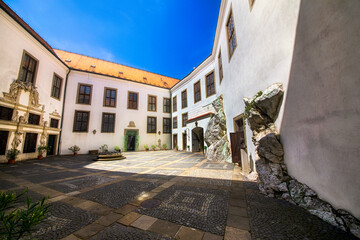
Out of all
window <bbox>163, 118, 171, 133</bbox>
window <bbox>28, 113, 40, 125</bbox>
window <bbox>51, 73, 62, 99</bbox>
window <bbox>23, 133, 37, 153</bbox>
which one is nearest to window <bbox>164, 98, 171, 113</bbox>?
window <bbox>163, 118, 171, 133</bbox>

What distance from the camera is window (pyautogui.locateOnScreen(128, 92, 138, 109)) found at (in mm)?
18250

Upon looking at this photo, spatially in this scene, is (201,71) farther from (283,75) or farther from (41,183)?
(41,183)

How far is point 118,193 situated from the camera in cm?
391

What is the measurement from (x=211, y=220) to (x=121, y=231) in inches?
63.0

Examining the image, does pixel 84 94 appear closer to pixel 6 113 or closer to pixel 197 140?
pixel 6 113

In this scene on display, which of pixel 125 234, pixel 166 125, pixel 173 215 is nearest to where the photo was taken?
pixel 125 234

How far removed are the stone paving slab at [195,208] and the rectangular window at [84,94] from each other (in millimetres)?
15841

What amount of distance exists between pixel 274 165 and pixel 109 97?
17781 millimetres

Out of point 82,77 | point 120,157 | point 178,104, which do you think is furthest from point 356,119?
point 82,77

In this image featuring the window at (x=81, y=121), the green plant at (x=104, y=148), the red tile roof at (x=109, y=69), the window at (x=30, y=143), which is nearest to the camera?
the window at (x=30, y=143)

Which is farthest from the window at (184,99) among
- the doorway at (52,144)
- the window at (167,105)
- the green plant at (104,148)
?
the doorway at (52,144)

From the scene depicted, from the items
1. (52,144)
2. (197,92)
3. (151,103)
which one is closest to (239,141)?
(197,92)

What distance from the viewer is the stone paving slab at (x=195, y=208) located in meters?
2.51

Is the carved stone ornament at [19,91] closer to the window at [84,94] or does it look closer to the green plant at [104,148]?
the window at [84,94]
